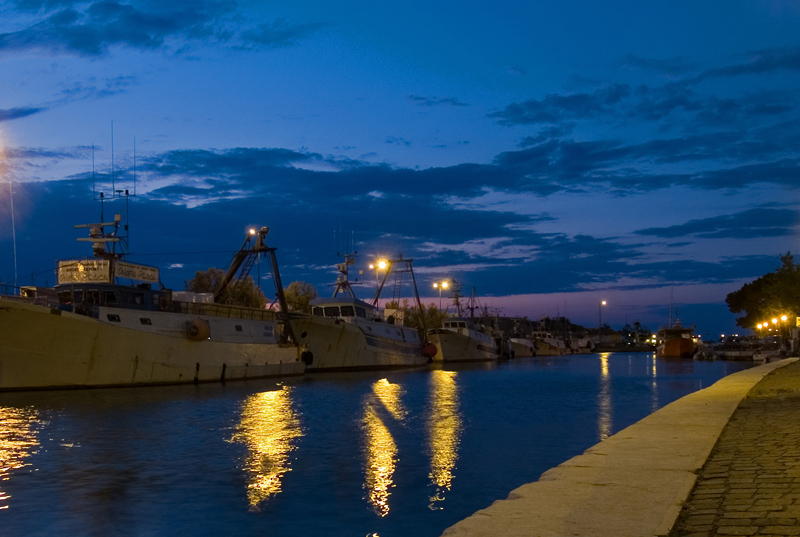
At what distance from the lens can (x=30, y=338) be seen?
35938mm

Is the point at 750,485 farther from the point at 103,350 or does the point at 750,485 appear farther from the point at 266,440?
the point at 103,350

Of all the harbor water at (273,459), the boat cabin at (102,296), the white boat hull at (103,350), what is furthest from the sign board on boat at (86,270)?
the harbor water at (273,459)

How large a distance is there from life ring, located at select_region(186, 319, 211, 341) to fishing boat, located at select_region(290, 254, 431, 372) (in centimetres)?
1504

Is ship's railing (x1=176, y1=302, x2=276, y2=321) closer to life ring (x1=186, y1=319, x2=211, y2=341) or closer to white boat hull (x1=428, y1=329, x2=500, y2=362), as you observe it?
life ring (x1=186, y1=319, x2=211, y2=341)

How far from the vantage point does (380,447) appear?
760 inches

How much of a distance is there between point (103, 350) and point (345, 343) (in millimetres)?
27309

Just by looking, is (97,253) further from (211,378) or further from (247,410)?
(247,410)

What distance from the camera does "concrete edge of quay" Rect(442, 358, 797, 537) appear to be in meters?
6.90

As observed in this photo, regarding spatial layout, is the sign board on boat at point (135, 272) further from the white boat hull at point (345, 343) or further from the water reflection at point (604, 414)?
the water reflection at point (604, 414)

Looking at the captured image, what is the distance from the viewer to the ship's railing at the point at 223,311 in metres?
46.6

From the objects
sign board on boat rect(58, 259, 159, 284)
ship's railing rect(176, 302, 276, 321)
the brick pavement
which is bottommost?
the brick pavement

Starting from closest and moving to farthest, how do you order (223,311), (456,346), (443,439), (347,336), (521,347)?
(443,439) → (223,311) → (347,336) → (456,346) → (521,347)

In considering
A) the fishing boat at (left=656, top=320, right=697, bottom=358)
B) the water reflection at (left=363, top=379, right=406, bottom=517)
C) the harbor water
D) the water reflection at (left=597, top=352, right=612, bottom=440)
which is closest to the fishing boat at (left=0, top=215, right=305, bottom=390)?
the harbor water

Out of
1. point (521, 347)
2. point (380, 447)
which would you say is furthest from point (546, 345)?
point (380, 447)
